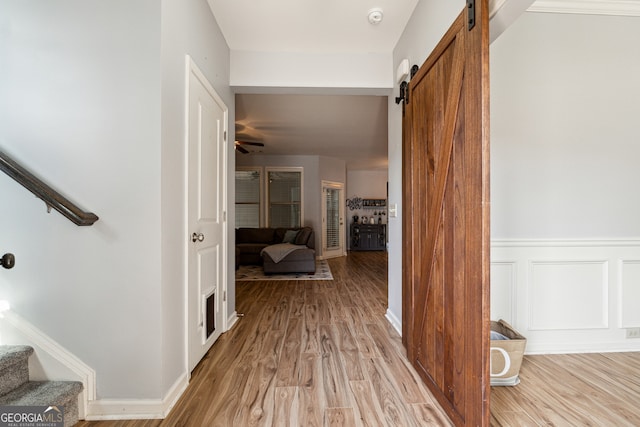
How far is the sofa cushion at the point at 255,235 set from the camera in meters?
6.98

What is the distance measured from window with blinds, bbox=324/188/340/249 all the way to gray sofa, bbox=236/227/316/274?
4.41 feet

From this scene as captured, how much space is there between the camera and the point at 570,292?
89.2 inches

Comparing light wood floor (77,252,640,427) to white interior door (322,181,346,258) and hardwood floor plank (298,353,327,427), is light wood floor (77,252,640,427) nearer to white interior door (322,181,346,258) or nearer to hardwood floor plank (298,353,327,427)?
hardwood floor plank (298,353,327,427)

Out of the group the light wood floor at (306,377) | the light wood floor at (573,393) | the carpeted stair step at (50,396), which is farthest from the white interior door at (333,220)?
the carpeted stair step at (50,396)

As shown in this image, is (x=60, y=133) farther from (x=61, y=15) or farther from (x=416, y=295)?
(x=416, y=295)

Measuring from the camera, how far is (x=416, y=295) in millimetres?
1993

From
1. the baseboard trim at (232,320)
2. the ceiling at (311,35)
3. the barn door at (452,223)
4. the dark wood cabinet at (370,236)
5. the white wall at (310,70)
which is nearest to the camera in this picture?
the barn door at (452,223)

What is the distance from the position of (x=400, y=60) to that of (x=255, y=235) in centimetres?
530

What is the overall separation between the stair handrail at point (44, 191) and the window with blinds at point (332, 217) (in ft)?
21.2

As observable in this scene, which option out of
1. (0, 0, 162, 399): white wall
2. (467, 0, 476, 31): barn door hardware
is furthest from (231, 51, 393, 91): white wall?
(467, 0, 476, 31): barn door hardware

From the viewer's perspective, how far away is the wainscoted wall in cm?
223

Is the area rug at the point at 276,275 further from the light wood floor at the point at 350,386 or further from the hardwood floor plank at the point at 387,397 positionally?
the hardwood floor plank at the point at 387,397

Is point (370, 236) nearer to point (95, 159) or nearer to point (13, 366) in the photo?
point (95, 159)

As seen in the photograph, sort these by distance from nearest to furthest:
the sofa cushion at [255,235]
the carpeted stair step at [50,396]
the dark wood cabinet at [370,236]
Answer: the carpeted stair step at [50,396], the sofa cushion at [255,235], the dark wood cabinet at [370,236]
